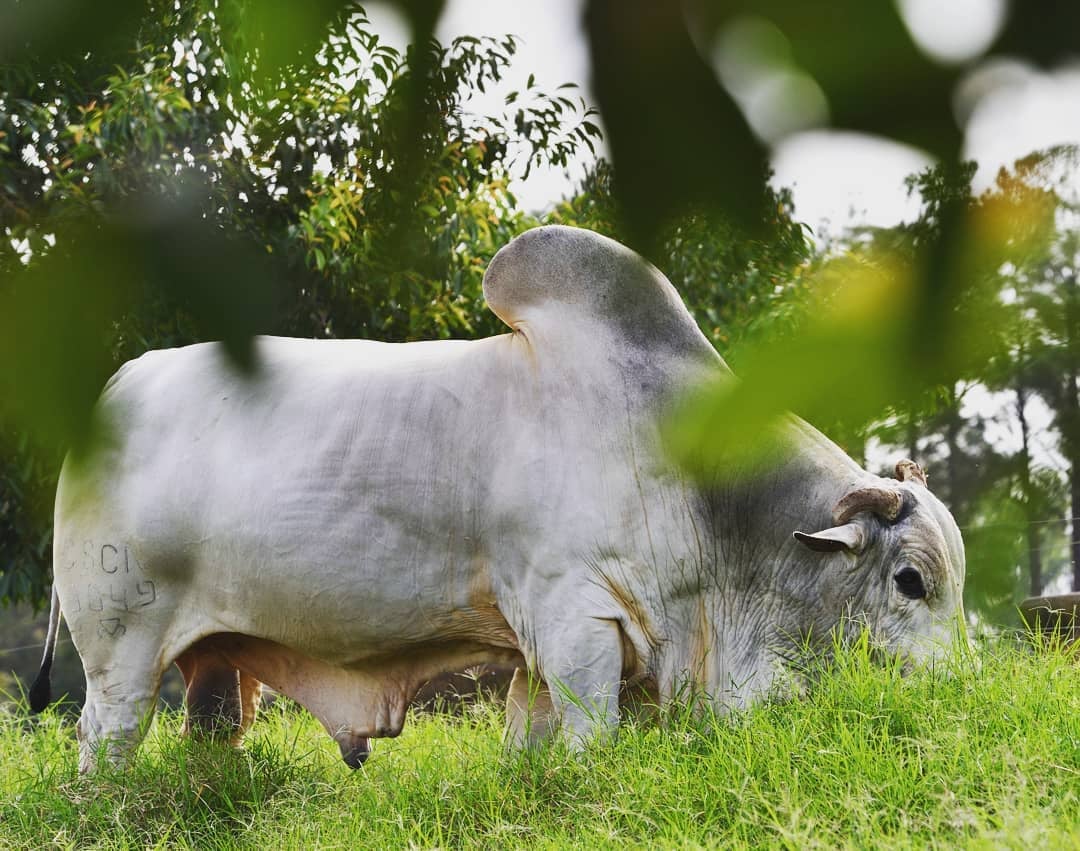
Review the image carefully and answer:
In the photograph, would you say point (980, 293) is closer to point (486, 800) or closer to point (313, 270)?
point (313, 270)

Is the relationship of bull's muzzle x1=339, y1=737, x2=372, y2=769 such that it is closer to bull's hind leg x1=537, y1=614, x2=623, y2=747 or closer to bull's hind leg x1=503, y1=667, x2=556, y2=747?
bull's hind leg x1=503, y1=667, x2=556, y2=747

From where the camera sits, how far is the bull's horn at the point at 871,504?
370cm

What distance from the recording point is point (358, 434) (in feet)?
12.3

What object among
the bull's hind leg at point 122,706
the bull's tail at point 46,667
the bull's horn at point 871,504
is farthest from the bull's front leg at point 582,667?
the bull's tail at point 46,667

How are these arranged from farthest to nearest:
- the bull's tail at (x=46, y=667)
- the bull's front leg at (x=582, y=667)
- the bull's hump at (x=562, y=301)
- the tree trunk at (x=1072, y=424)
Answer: the bull's tail at (x=46, y=667) < the bull's hump at (x=562, y=301) < the bull's front leg at (x=582, y=667) < the tree trunk at (x=1072, y=424)

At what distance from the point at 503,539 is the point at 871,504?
1.07 metres

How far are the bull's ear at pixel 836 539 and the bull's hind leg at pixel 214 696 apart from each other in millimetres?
1929

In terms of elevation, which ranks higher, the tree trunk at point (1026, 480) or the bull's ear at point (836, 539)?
the tree trunk at point (1026, 480)

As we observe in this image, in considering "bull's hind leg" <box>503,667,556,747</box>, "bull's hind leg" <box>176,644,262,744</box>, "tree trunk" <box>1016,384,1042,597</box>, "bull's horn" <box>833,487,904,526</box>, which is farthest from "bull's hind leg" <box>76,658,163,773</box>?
"tree trunk" <box>1016,384,1042,597</box>

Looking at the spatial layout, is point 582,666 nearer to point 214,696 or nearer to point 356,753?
point 356,753

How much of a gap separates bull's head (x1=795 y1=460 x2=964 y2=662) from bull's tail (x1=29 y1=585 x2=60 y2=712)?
8.42 feet

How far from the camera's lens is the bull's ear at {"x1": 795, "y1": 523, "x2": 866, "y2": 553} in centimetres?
361

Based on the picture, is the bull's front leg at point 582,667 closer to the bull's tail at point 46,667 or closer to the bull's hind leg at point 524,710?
the bull's hind leg at point 524,710

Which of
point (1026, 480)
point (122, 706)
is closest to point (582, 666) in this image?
point (122, 706)
